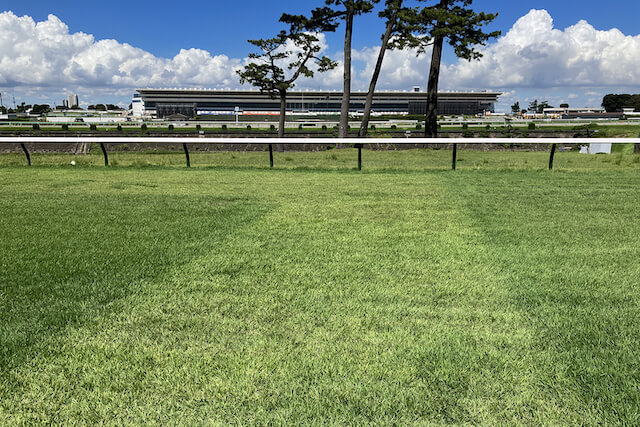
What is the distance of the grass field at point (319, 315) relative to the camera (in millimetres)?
2416

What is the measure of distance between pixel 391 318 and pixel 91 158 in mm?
15431

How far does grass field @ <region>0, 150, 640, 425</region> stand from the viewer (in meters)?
2.42

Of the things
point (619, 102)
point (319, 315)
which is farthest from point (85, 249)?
point (619, 102)

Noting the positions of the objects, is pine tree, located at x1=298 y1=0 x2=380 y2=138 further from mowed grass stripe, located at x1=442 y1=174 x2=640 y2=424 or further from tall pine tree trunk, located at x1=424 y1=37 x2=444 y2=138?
mowed grass stripe, located at x1=442 y1=174 x2=640 y2=424

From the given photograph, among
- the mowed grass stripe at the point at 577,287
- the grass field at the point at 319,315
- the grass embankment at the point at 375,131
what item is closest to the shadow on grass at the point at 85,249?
the grass field at the point at 319,315

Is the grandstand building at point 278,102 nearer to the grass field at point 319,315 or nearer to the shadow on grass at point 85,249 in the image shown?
the shadow on grass at point 85,249

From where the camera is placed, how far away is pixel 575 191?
9.38 m

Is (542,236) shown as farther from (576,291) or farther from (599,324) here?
(599,324)

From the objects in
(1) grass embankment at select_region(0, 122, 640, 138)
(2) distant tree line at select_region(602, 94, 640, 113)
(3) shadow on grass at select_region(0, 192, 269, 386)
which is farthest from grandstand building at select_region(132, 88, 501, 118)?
(3) shadow on grass at select_region(0, 192, 269, 386)

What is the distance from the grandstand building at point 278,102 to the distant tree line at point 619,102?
164 ft

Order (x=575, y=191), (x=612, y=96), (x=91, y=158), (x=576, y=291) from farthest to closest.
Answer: (x=612, y=96) → (x=91, y=158) → (x=575, y=191) → (x=576, y=291)

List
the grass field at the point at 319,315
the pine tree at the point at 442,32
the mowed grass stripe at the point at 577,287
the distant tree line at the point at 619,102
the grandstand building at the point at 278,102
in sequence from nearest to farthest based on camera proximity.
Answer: the grass field at the point at 319,315
the mowed grass stripe at the point at 577,287
the pine tree at the point at 442,32
the grandstand building at the point at 278,102
the distant tree line at the point at 619,102

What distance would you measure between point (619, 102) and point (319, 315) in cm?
20711

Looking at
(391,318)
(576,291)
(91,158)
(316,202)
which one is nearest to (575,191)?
(316,202)
